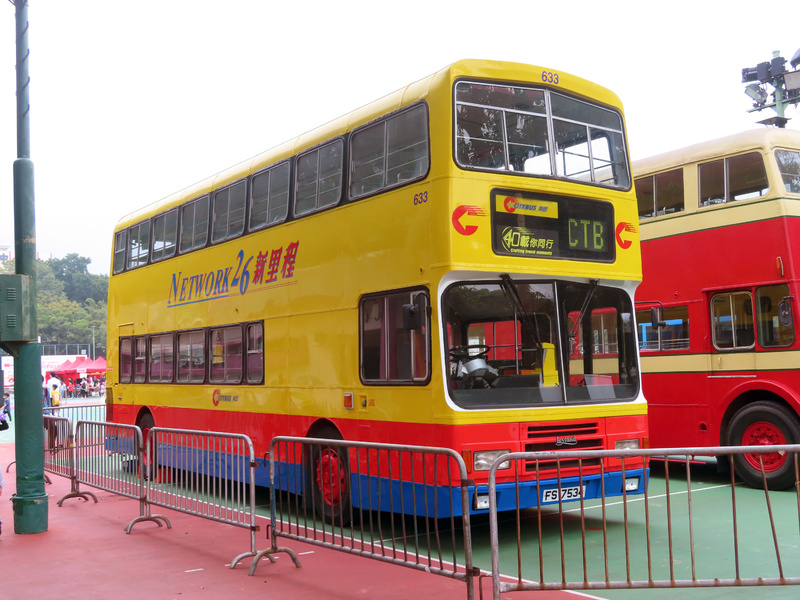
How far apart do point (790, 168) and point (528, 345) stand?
5.54 metres

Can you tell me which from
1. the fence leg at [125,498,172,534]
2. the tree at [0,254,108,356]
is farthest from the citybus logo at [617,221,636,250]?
the tree at [0,254,108,356]

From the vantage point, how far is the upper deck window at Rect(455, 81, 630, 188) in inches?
327

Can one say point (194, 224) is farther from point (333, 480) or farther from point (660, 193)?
point (660, 193)

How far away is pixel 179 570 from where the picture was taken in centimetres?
740

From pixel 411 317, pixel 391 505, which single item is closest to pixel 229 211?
pixel 411 317

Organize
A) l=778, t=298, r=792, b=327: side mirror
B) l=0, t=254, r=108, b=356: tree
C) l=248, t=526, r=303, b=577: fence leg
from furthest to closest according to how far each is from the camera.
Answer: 1. l=0, t=254, r=108, b=356: tree
2. l=778, t=298, r=792, b=327: side mirror
3. l=248, t=526, r=303, b=577: fence leg

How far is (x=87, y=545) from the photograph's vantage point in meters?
8.57

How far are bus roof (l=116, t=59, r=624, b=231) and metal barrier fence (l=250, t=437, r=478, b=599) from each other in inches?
148

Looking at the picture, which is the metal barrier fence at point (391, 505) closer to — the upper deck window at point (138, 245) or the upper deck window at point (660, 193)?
the upper deck window at point (660, 193)

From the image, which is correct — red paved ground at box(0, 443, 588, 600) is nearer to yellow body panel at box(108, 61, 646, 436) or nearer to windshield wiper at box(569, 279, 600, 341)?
yellow body panel at box(108, 61, 646, 436)

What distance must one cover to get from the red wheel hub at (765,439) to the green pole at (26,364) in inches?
351

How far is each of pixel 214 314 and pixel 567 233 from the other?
5997mm

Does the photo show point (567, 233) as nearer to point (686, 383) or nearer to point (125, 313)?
point (686, 383)

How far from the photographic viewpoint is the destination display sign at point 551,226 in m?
8.27
